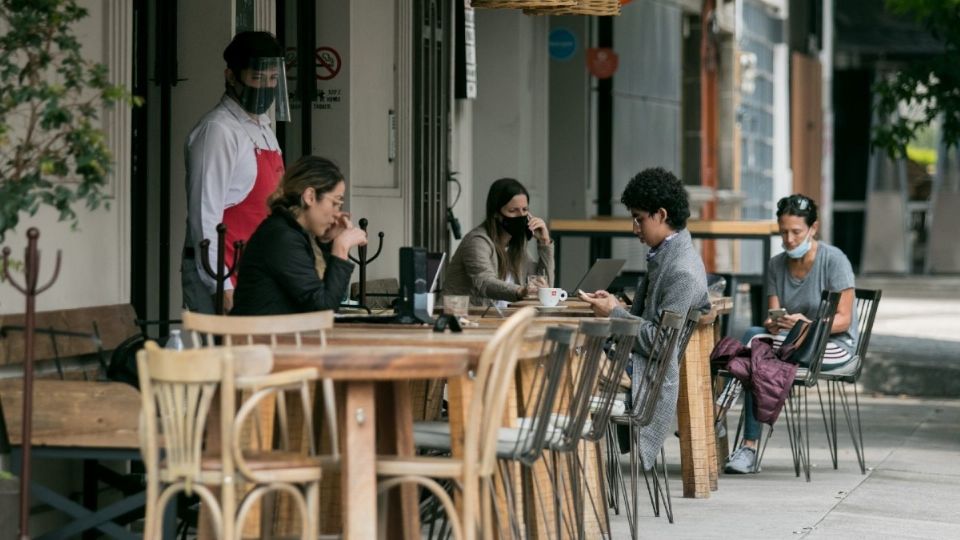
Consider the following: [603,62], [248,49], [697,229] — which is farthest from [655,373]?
[603,62]

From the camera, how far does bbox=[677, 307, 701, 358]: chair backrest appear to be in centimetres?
830

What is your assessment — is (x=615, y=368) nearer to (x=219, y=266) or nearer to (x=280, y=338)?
(x=280, y=338)

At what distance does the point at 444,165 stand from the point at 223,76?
3.63 meters

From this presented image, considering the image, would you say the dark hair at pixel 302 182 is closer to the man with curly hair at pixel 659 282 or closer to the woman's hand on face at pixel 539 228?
the man with curly hair at pixel 659 282

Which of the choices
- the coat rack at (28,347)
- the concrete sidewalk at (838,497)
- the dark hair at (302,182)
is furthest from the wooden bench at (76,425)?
the concrete sidewalk at (838,497)

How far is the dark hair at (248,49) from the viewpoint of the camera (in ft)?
26.3

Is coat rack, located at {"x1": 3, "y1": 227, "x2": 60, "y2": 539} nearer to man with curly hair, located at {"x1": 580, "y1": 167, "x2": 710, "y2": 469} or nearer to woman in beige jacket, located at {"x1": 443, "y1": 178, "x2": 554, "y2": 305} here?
man with curly hair, located at {"x1": 580, "y1": 167, "x2": 710, "y2": 469}

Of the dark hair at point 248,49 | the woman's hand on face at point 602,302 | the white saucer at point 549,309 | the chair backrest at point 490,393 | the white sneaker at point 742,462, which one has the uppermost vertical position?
the dark hair at point 248,49

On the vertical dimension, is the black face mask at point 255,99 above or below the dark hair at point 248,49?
below

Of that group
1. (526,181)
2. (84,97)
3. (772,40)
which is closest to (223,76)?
(84,97)

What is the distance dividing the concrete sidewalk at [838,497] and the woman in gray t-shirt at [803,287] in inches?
12.0

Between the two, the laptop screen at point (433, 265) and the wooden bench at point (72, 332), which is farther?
the laptop screen at point (433, 265)

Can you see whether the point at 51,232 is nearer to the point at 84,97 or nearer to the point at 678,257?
the point at 84,97

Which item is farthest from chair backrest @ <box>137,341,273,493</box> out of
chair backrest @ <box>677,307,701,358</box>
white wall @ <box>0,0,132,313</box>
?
chair backrest @ <box>677,307,701,358</box>
